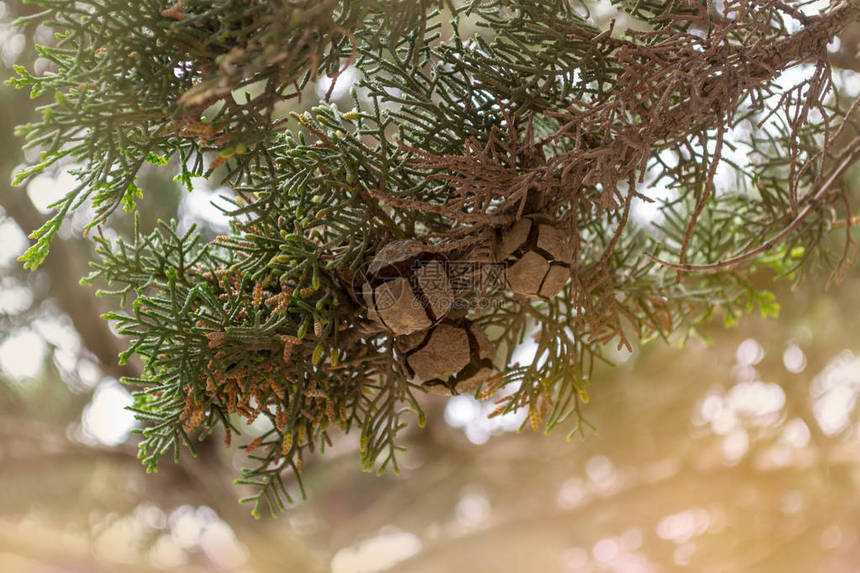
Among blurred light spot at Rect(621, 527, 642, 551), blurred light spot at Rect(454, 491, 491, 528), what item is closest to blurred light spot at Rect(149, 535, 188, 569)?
blurred light spot at Rect(454, 491, 491, 528)

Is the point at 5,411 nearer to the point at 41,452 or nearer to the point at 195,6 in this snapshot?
the point at 41,452

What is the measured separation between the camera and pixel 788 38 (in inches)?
22.2

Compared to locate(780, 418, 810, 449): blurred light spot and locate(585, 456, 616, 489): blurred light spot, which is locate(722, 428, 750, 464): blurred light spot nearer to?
locate(780, 418, 810, 449): blurred light spot

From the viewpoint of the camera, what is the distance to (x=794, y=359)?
1.95 metres

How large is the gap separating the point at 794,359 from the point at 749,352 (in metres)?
0.14

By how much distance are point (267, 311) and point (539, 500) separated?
201cm

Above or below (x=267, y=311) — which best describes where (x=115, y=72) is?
above

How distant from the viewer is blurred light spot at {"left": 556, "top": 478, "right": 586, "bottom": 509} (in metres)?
2.35

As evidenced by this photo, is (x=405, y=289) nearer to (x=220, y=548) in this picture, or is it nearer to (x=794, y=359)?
(x=794, y=359)

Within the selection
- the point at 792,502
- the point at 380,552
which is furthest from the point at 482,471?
Result: the point at 792,502

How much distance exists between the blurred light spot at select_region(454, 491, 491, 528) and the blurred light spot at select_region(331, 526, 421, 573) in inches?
7.7

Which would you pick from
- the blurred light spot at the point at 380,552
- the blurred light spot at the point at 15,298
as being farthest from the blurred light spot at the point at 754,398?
the blurred light spot at the point at 15,298

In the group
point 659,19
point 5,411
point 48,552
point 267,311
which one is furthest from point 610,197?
point 48,552

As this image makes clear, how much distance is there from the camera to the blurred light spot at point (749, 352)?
75.7 inches
